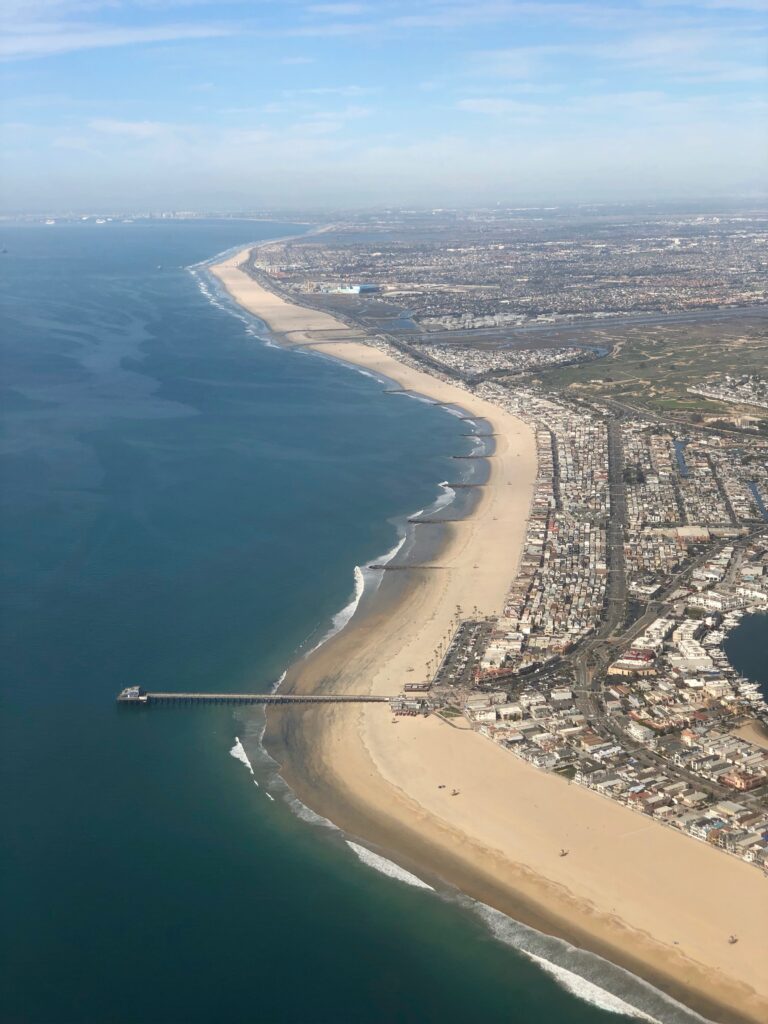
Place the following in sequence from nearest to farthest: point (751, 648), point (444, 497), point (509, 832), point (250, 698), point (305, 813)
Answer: point (509, 832) < point (305, 813) < point (250, 698) < point (751, 648) < point (444, 497)

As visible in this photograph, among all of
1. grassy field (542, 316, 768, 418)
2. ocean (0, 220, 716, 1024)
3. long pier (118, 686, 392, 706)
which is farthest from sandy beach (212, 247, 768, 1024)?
grassy field (542, 316, 768, 418)

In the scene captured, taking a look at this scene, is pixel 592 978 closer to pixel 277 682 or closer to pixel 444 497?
pixel 277 682

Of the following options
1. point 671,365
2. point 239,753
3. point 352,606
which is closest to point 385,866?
point 239,753

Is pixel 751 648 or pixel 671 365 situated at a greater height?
pixel 671 365

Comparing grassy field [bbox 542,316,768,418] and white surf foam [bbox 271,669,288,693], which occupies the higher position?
grassy field [bbox 542,316,768,418]

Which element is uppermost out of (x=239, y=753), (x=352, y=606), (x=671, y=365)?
(x=671, y=365)

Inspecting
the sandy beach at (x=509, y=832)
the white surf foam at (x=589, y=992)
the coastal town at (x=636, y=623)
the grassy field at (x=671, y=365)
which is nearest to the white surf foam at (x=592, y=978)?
the white surf foam at (x=589, y=992)

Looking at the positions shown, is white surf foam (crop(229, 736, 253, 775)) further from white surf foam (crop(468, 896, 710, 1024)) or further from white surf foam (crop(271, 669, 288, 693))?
white surf foam (crop(468, 896, 710, 1024))
